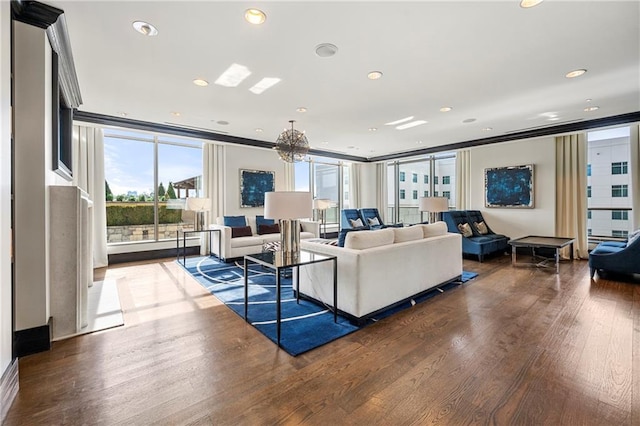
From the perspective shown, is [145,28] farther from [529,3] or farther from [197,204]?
[197,204]

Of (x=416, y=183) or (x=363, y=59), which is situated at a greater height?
(x=363, y=59)

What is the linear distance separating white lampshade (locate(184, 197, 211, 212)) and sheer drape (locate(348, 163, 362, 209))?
5162 millimetres

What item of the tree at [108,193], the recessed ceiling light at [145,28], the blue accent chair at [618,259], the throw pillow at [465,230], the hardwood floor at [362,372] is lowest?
the hardwood floor at [362,372]

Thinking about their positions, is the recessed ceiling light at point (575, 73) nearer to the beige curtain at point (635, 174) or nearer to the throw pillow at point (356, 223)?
the beige curtain at point (635, 174)

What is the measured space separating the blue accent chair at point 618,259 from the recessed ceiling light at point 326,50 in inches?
188

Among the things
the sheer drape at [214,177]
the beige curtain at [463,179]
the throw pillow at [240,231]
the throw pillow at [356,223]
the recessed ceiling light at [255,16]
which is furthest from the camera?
the throw pillow at [356,223]

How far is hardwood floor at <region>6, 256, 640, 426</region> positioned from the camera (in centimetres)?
161

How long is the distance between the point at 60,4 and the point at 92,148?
12.2ft

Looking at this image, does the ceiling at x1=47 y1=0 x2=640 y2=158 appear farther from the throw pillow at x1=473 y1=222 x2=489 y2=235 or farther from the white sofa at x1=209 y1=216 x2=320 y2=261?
the throw pillow at x1=473 y1=222 x2=489 y2=235

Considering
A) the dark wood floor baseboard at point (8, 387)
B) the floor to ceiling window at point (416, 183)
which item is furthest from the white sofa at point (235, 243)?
the floor to ceiling window at point (416, 183)

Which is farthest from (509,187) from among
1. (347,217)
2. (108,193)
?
(108,193)

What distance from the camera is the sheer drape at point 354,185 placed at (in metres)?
9.70

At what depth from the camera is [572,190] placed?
19.0 ft

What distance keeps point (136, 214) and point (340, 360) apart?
18.2 feet
